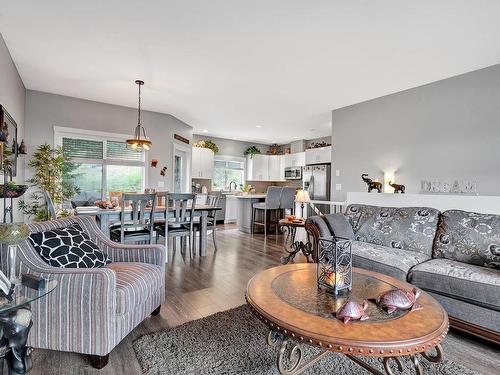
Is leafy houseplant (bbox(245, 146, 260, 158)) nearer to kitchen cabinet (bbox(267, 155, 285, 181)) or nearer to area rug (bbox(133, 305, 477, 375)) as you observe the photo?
kitchen cabinet (bbox(267, 155, 285, 181))

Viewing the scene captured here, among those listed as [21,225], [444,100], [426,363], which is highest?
[444,100]

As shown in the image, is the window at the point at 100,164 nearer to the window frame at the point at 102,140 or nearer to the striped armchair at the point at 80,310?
the window frame at the point at 102,140

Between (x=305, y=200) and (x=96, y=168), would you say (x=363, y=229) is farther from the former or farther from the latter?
(x=96, y=168)

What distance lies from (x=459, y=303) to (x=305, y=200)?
2.37m

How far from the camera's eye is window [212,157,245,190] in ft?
28.4

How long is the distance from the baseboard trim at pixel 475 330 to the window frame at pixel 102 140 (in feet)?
17.2

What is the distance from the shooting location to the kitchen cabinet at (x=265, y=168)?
889 centimetres

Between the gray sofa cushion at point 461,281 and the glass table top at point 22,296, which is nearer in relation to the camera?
the glass table top at point 22,296

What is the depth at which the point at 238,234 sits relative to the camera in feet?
20.3

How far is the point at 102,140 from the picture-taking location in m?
5.24

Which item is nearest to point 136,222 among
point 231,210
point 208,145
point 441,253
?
point 441,253

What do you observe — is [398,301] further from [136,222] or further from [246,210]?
[246,210]

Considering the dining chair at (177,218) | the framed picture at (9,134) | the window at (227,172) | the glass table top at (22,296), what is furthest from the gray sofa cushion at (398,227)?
the window at (227,172)

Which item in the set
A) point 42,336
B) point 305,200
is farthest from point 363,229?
point 42,336
